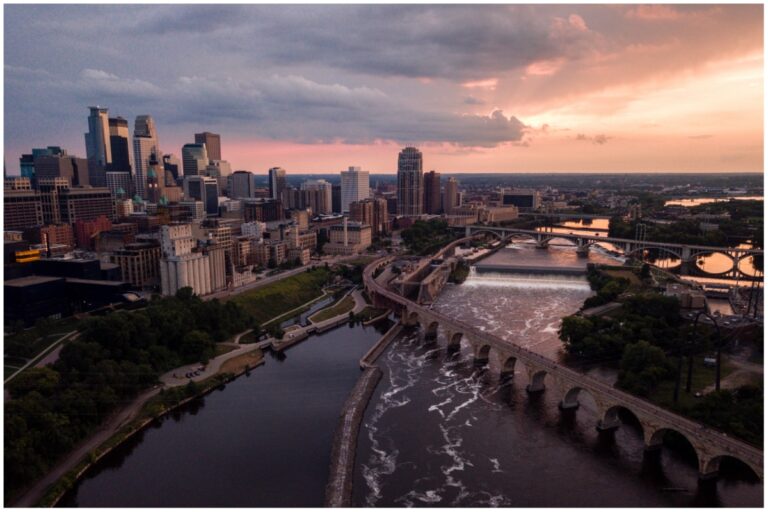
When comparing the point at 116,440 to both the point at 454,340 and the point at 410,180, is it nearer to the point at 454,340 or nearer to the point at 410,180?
the point at 454,340

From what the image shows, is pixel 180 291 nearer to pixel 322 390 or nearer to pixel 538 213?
pixel 322 390

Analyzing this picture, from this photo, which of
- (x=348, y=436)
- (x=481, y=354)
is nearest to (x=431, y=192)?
(x=481, y=354)

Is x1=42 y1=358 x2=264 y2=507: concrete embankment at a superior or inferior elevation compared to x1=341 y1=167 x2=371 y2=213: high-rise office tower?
inferior

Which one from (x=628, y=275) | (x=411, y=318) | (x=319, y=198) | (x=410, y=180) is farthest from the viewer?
(x=319, y=198)

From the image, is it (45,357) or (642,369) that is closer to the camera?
(642,369)

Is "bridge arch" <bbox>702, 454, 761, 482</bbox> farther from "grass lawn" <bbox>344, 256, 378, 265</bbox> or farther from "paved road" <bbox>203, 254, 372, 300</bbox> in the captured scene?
"grass lawn" <bbox>344, 256, 378, 265</bbox>

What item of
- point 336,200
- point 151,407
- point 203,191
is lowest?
point 151,407

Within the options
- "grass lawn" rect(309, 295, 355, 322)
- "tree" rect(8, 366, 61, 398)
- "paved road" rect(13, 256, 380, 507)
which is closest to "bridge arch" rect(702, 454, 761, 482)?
"paved road" rect(13, 256, 380, 507)
